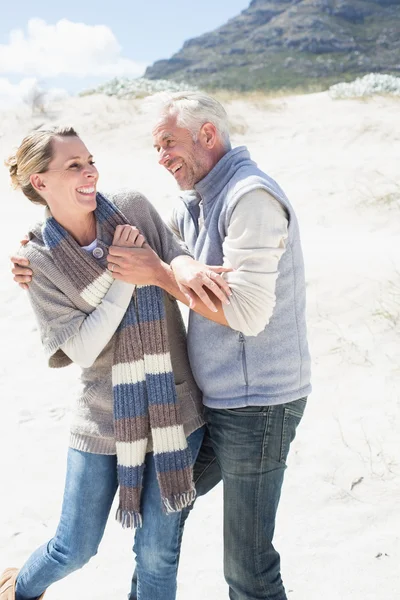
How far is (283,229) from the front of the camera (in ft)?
7.25

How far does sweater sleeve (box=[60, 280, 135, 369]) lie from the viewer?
242cm

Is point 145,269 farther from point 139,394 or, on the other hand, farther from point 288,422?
point 288,422

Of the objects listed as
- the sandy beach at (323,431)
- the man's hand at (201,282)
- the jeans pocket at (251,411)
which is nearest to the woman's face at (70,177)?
the man's hand at (201,282)

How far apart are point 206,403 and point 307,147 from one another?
10368 mm

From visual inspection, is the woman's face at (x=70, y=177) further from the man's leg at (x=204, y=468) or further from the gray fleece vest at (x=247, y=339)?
the man's leg at (x=204, y=468)

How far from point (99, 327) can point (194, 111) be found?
0.86 metres

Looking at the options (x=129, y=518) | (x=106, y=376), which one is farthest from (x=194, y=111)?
(x=129, y=518)

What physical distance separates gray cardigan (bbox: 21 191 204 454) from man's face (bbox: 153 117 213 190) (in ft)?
0.72

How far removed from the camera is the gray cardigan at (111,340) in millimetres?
2480

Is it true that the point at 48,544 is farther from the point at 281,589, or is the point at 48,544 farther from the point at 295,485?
the point at 295,485

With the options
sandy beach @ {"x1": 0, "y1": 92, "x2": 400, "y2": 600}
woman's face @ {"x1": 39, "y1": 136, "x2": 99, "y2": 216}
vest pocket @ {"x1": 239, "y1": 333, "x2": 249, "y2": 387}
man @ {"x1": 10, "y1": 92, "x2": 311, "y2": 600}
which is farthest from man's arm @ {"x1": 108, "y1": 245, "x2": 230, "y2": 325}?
sandy beach @ {"x1": 0, "y1": 92, "x2": 400, "y2": 600}

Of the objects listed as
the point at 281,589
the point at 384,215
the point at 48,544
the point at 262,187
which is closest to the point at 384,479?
the point at 281,589

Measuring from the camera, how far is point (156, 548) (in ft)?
7.86

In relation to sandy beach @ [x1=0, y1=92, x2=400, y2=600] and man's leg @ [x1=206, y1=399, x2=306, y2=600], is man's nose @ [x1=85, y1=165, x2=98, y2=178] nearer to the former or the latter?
man's leg @ [x1=206, y1=399, x2=306, y2=600]
